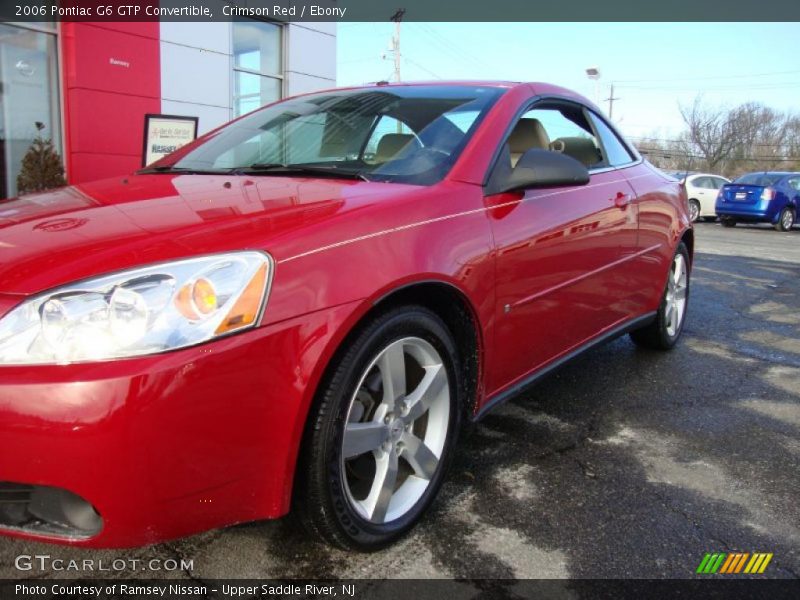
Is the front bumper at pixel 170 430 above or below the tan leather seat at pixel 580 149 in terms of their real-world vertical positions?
below

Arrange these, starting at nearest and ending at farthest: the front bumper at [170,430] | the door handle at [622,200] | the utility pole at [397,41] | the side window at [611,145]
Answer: the front bumper at [170,430]
the door handle at [622,200]
the side window at [611,145]
the utility pole at [397,41]

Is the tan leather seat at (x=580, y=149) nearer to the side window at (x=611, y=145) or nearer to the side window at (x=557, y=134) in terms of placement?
the side window at (x=557, y=134)

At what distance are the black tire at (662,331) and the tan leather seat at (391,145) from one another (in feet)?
7.50

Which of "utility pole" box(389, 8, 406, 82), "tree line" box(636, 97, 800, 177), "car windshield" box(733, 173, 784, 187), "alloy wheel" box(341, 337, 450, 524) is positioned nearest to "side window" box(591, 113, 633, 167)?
"alloy wheel" box(341, 337, 450, 524)

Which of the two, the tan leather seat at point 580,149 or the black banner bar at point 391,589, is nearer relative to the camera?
the black banner bar at point 391,589

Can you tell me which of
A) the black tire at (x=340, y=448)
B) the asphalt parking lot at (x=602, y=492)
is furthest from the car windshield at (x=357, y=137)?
the asphalt parking lot at (x=602, y=492)

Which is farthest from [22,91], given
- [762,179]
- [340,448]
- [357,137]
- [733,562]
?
[762,179]

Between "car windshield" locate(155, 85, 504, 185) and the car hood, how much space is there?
0.21m

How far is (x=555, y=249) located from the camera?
280 centimetres

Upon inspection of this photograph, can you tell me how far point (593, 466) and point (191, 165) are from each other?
2143 mm

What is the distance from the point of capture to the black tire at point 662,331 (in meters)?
4.31

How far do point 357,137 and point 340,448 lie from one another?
1431mm

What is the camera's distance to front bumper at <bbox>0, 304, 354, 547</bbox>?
1.50 meters

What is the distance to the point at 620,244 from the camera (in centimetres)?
345
